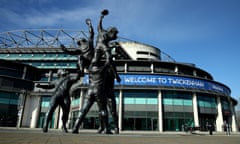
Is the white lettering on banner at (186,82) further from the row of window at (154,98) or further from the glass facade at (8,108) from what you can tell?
the glass facade at (8,108)

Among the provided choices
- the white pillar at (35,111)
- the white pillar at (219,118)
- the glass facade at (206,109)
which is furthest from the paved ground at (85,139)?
the white pillar at (35,111)

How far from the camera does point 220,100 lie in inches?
1394

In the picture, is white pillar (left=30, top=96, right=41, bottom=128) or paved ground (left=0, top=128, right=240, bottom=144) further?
white pillar (left=30, top=96, right=41, bottom=128)

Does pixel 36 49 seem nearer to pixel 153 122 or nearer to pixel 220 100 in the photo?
pixel 153 122

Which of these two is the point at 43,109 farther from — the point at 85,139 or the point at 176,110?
the point at 85,139

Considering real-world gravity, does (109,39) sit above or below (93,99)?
above

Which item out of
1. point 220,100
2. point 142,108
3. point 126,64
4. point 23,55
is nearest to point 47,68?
point 23,55

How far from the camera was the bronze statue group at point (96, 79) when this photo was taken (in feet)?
25.0

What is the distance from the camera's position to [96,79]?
7688 millimetres

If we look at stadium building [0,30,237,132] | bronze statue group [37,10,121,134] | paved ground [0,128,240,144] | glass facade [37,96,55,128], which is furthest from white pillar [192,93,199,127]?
glass facade [37,96,55,128]

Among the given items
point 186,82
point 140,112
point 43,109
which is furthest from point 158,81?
point 43,109

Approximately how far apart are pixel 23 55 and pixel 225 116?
Answer: 5086 centimetres

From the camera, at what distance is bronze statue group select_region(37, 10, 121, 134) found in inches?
300

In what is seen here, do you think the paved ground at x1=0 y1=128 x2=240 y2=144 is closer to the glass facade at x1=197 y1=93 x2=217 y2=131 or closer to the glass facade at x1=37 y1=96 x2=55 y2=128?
the glass facade at x1=197 y1=93 x2=217 y2=131
